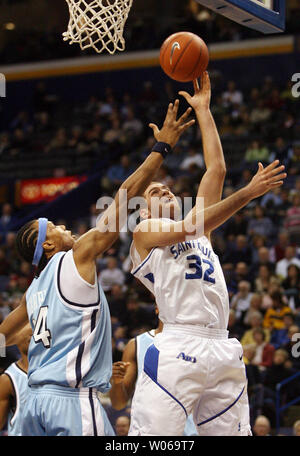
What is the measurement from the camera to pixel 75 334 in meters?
4.64

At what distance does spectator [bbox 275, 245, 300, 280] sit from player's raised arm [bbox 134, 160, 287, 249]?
6943 millimetres

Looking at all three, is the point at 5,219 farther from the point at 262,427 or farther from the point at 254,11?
the point at 254,11

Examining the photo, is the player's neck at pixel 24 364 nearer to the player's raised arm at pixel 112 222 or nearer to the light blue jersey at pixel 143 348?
the light blue jersey at pixel 143 348

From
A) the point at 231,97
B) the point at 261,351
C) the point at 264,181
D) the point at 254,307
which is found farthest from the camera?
the point at 231,97

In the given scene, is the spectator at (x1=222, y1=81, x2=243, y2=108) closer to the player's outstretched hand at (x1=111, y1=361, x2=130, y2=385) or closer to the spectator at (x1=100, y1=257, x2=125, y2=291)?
the spectator at (x1=100, y1=257, x2=125, y2=291)

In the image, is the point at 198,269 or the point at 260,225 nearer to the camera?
the point at 198,269

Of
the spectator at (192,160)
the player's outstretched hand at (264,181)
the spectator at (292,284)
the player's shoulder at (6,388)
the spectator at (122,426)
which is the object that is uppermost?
the spectator at (192,160)

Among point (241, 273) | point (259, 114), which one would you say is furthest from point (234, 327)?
point (259, 114)

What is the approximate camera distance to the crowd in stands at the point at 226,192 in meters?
10.1

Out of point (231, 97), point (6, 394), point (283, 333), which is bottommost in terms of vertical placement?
point (283, 333)

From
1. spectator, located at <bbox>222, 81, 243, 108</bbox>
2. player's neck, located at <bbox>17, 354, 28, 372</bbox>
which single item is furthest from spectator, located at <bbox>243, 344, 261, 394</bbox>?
spectator, located at <bbox>222, 81, 243, 108</bbox>

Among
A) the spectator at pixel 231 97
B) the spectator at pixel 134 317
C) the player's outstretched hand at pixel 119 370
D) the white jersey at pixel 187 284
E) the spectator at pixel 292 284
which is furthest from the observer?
the spectator at pixel 231 97

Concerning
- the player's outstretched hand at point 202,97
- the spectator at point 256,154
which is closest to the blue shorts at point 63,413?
the player's outstretched hand at point 202,97

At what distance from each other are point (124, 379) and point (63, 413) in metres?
1.36
